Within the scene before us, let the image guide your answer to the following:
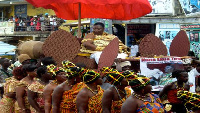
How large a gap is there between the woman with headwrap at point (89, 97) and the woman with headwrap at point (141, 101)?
3.07ft

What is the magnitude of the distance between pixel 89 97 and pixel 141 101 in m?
1.13

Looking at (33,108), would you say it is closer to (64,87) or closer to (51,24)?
(64,87)

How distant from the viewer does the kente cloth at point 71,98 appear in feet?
18.5

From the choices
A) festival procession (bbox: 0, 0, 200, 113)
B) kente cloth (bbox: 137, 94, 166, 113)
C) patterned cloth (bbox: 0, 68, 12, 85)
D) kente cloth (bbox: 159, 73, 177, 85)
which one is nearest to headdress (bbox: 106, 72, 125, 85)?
festival procession (bbox: 0, 0, 200, 113)

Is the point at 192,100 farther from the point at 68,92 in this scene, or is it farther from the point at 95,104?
the point at 68,92

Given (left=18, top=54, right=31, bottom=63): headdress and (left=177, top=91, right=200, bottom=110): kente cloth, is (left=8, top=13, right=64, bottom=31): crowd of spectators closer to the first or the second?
(left=18, top=54, right=31, bottom=63): headdress

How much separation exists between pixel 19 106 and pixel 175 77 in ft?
9.79

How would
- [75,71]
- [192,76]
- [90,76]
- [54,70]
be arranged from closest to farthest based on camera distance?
[90,76]
[75,71]
[54,70]
[192,76]

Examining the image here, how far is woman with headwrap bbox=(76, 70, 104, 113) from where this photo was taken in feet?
16.9

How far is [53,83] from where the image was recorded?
6180 mm

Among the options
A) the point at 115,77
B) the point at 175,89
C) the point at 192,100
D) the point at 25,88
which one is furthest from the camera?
the point at 25,88

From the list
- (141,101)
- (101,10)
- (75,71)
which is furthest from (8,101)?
(141,101)

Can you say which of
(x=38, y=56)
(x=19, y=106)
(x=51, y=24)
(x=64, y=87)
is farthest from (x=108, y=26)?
(x=51, y=24)

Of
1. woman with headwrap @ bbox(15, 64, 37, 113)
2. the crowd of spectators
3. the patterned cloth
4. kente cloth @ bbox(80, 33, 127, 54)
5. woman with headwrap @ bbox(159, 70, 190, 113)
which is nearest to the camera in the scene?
woman with headwrap @ bbox(159, 70, 190, 113)
